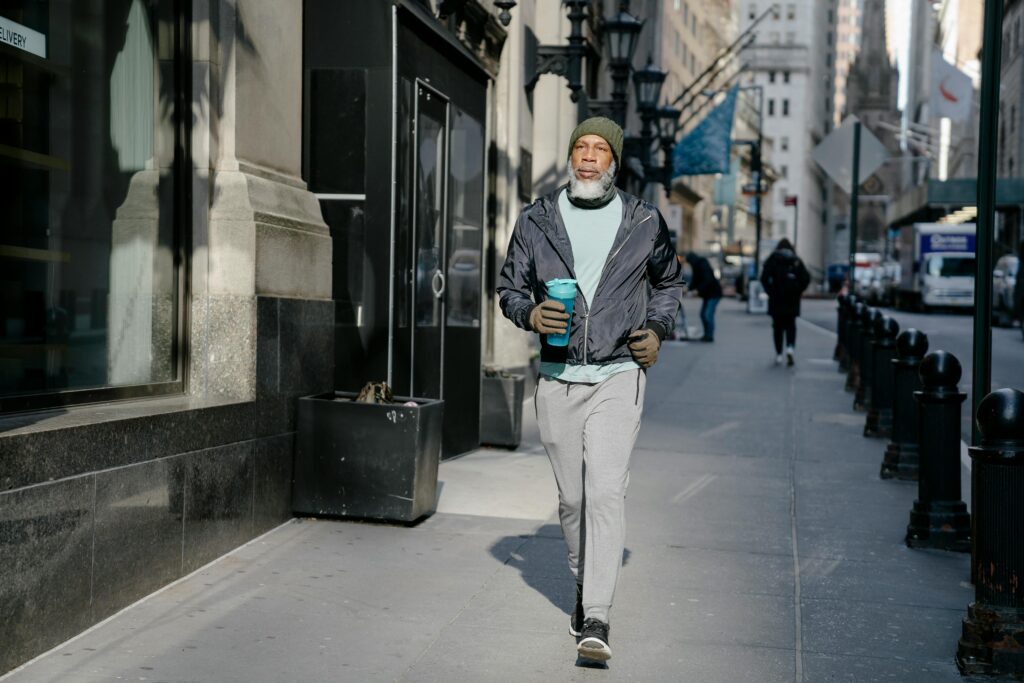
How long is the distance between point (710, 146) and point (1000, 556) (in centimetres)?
2311

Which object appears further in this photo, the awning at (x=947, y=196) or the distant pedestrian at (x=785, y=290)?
the awning at (x=947, y=196)

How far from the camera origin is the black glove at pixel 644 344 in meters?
4.63

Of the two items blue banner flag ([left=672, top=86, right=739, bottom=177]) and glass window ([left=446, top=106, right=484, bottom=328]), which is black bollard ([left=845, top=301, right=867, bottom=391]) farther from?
blue banner flag ([left=672, top=86, right=739, bottom=177])

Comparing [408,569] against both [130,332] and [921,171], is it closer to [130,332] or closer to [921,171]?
[130,332]

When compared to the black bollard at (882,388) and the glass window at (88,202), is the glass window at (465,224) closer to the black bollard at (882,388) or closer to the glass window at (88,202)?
the glass window at (88,202)

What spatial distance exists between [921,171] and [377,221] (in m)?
144

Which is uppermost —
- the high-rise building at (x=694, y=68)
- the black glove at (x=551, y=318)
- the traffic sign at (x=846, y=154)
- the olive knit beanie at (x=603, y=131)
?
the high-rise building at (x=694, y=68)

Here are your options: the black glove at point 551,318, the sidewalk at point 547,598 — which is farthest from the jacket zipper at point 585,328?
the sidewalk at point 547,598

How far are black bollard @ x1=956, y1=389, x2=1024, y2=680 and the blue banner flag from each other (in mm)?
22159

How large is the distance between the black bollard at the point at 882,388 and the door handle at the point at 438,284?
4333 mm

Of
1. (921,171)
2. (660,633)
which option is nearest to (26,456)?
(660,633)

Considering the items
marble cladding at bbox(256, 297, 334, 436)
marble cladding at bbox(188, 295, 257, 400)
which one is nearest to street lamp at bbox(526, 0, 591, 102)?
marble cladding at bbox(256, 297, 334, 436)

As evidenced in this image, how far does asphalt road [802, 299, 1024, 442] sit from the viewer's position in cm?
1722

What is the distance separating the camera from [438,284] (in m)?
9.10
